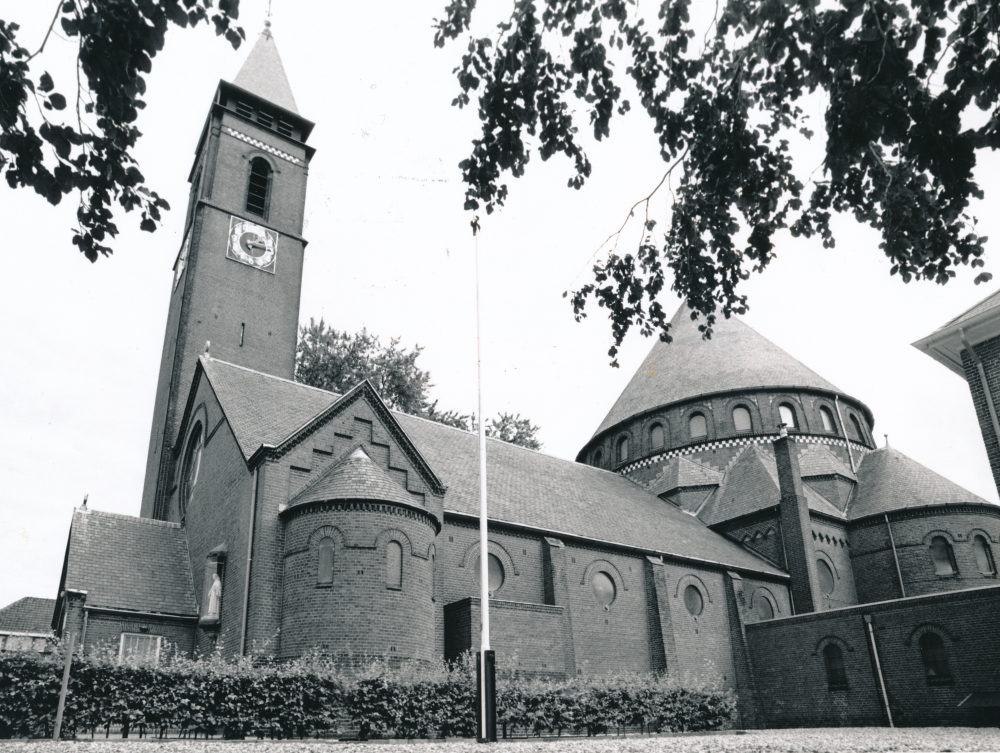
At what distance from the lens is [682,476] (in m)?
38.4

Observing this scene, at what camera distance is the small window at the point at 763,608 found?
30.9m

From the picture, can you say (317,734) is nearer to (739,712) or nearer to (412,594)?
(412,594)

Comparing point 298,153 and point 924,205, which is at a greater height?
point 298,153

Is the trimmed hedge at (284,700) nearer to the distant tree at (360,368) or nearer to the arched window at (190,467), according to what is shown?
the arched window at (190,467)

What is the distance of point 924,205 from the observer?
25.4 feet

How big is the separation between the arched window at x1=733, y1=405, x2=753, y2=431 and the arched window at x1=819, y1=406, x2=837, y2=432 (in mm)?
3628

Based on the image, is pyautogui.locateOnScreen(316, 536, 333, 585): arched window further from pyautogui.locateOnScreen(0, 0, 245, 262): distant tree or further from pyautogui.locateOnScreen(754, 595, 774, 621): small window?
pyautogui.locateOnScreen(754, 595, 774, 621): small window

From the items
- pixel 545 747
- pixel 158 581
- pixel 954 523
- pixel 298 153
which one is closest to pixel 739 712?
pixel 954 523

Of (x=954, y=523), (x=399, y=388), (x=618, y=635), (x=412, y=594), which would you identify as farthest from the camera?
(x=399, y=388)

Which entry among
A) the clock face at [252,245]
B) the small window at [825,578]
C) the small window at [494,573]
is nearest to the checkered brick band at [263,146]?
the clock face at [252,245]

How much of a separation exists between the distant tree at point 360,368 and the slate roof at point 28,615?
14.6m

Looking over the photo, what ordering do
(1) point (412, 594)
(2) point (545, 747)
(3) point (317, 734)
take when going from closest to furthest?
(2) point (545, 747), (3) point (317, 734), (1) point (412, 594)

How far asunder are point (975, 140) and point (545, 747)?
1100 centimetres

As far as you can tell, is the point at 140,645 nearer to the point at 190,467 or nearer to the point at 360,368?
the point at 190,467
